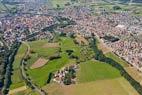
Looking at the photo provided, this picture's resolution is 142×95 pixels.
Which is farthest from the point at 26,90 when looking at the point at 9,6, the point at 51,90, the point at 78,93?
the point at 9,6

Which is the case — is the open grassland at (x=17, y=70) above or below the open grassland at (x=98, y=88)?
above

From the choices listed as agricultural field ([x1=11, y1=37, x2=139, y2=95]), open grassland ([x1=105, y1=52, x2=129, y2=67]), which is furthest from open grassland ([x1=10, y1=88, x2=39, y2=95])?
open grassland ([x1=105, y1=52, x2=129, y2=67])

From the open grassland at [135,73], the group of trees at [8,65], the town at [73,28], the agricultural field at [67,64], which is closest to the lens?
the agricultural field at [67,64]

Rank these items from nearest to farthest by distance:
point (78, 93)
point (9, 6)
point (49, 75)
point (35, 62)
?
1. point (78, 93)
2. point (49, 75)
3. point (35, 62)
4. point (9, 6)

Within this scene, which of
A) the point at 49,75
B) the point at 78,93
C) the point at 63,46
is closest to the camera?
the point at 78,93

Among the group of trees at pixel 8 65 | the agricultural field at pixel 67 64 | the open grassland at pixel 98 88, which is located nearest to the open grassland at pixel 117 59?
the agricultural field at pixel 67 64

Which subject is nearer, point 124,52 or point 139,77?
point 139,77

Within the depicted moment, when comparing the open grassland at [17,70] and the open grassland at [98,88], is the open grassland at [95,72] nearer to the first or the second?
the open grassland at [98,88]

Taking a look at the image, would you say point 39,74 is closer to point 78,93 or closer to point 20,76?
point 20,76
